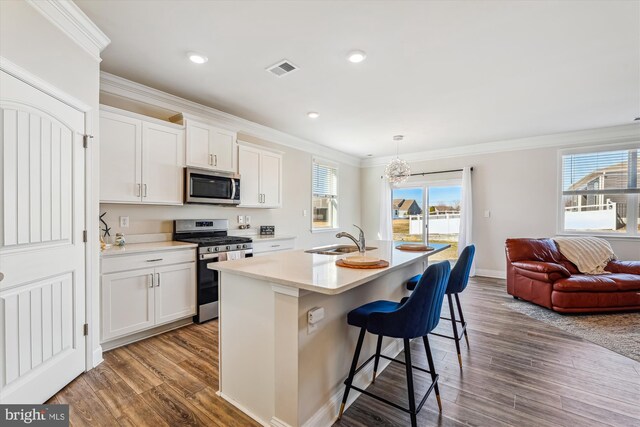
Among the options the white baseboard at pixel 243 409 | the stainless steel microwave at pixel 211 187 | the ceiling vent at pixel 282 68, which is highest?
the ceiling vent at pixel 282 68

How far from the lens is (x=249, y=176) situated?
416 centimetres

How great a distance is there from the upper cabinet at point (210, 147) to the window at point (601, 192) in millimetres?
5612

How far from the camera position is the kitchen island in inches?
60.5

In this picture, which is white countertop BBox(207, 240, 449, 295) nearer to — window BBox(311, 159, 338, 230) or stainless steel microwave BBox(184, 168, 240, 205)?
stainless steel microwave BBox(184, 168, 240, 205)

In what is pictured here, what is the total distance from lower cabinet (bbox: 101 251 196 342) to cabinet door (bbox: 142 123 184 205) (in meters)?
0.80

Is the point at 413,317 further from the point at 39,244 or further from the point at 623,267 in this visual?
the point at 623,267

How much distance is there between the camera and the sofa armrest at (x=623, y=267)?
12.6ft

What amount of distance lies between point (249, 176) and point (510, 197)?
482 cm

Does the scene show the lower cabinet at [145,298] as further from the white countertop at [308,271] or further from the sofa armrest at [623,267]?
the sofa armrest at [623,267]

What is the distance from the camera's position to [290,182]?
524cm

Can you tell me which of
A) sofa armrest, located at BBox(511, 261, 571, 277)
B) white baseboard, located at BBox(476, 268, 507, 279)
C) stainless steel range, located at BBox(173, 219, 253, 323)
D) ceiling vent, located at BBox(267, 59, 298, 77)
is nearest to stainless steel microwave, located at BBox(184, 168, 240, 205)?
stainless steel range, located at BBox(173, 219, 253, 323)

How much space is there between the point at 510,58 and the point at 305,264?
259cm

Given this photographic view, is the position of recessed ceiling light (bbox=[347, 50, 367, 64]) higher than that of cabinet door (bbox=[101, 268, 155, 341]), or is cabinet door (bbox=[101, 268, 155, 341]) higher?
recessed ceiling light (bbox=[347, 50, 367, 64])

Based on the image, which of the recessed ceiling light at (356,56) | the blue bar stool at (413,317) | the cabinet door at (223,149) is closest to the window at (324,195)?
the cabinet door at (223,149)
